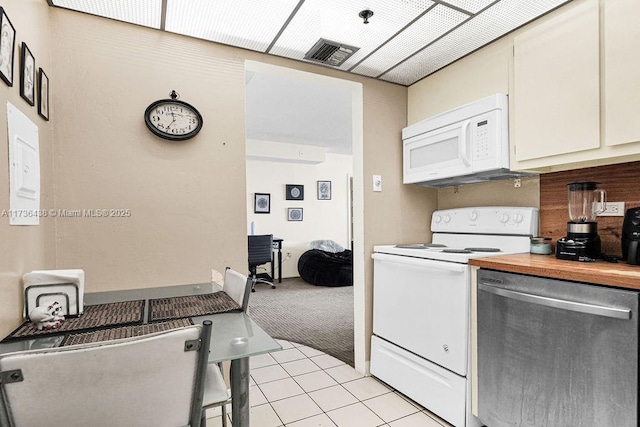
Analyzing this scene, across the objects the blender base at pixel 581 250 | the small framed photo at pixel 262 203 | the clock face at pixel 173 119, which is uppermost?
the clock face at pixel 173 119

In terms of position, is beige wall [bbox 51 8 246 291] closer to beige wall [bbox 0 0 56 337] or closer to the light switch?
beige wall [bbox 0 0 56 337]

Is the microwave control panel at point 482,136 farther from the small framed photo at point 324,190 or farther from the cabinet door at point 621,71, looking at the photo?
the small framed photo at point 324,190

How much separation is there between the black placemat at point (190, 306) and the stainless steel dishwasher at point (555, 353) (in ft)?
3.93

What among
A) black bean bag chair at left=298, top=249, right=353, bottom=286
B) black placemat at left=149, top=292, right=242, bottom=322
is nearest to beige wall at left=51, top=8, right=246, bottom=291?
black placemat at left=149, top=292, right=242, bottom=322

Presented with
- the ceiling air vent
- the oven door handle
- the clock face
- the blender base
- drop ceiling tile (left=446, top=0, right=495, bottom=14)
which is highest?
drop ceiling tile (left=446, top=0, right=495, bottom=14)

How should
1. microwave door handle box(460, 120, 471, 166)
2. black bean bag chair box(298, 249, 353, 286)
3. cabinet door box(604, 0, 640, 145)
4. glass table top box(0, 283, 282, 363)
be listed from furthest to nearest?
black bean bag chair box(298, 249, 353, 286) → microwave door handle box(460, 120, 471, 166) → cabinet door box(604, 0, 640, 145) → glass table top box(0, 283, 282, 363)

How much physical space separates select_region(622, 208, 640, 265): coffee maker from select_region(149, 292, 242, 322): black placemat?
166cm

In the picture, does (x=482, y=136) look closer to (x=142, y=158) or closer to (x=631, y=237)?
(x=631, y=237)

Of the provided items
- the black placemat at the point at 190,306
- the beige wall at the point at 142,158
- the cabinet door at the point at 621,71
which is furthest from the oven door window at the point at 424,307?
the black placemat at the point at 190,306

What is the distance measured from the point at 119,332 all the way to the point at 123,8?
1585mm

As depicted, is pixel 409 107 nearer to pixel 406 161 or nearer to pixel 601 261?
pixel 406 161

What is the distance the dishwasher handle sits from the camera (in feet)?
3.92

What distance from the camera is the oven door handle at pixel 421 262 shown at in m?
1.77

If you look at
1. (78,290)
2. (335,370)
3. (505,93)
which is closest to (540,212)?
(505,93)
